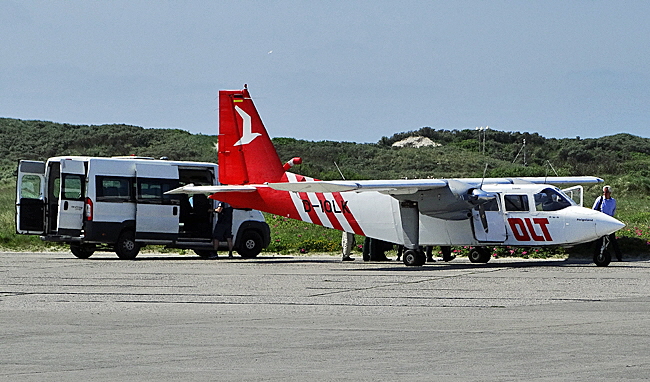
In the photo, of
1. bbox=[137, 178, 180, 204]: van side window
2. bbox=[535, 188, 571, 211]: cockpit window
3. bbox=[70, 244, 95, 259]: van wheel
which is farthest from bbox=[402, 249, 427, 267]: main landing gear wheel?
bbox=[70, 244, 95, 259]: van wheel

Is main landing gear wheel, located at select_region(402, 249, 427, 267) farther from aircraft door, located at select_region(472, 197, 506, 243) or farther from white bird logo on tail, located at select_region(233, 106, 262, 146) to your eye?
white bird logo on tail, located at select_region(233, 106, 262, 146)

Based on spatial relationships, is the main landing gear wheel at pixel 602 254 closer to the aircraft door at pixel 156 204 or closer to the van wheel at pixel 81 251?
the aircraft door at pixel 156 204

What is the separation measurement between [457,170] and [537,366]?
197ft

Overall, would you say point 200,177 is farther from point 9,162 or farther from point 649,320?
point 9,162

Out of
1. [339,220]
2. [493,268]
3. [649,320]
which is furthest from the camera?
[339,220]

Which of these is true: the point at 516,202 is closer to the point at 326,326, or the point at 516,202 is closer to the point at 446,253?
the point at 446,253

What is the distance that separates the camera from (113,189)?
2381 centimetres

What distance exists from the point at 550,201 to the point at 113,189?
11357 mm

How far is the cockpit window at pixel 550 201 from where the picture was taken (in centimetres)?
2083

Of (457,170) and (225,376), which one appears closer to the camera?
(225,376)

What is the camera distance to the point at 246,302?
1300 centimetres

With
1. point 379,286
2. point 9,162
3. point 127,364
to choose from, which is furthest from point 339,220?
point 9,162

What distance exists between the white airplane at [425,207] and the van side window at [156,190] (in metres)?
1.28

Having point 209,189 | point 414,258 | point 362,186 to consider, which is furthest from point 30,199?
point 414,258
